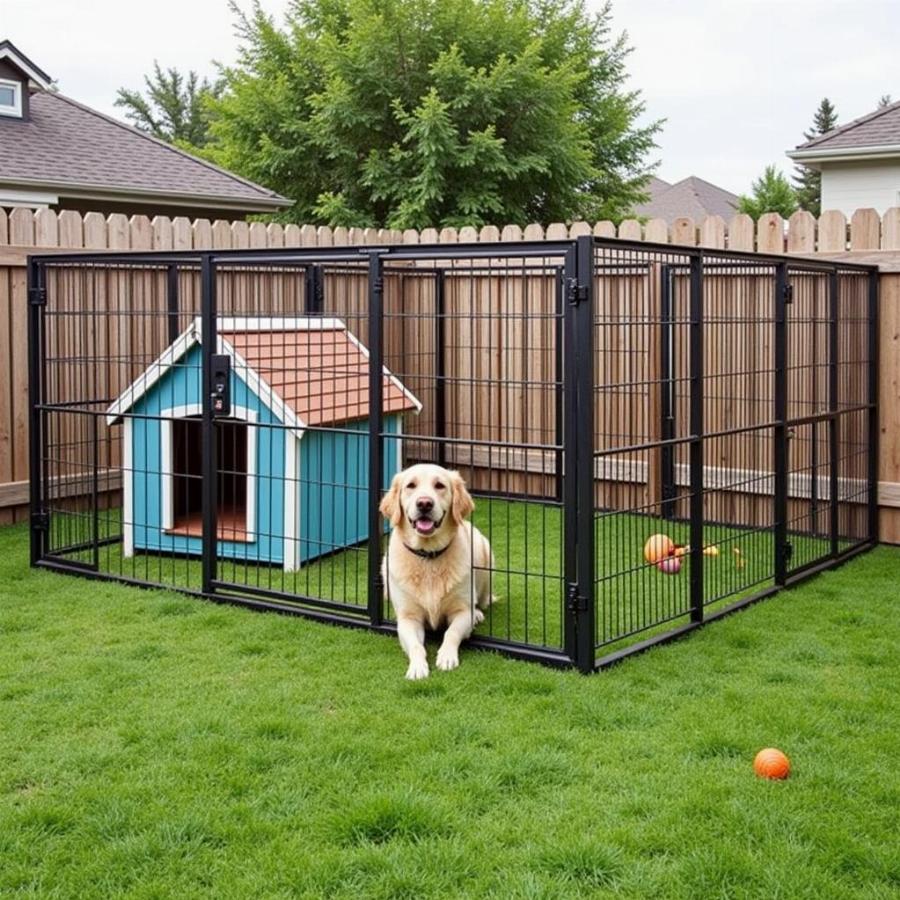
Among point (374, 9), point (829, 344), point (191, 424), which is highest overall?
point (374, 9)

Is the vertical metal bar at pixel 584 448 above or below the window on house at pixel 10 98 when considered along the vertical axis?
below

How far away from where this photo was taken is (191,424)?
7.62 meters

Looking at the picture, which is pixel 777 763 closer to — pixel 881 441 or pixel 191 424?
pixel 881 441

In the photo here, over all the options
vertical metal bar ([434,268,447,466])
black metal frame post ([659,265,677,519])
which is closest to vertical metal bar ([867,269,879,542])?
black metal frame post ([659,265,677,519])

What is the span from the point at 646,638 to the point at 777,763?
1.59 metres

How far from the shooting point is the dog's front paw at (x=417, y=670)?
4793 millimetres

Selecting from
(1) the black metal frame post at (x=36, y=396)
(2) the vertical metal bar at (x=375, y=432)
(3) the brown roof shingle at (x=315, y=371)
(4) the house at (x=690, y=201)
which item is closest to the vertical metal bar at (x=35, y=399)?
(1) the black metal frame post at (x=36, y=396)

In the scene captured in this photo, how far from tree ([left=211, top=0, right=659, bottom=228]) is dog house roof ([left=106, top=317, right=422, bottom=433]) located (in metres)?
14.4

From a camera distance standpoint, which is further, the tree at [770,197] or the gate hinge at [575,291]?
the tree at [770,197]

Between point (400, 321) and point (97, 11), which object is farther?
point (97, 11)

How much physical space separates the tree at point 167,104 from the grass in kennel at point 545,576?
130 feet

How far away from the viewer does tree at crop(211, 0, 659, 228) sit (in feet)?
72.1

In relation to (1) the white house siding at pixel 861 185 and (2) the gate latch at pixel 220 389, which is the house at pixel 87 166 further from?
(2) the gate latch at pixel 220 389

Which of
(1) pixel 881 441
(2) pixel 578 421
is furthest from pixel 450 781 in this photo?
(1) pixel 881 441
